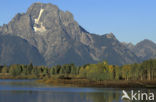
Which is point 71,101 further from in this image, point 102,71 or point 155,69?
point 155,69

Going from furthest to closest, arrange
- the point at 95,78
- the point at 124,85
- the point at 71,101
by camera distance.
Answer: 1. the point at 95,78
2. the point at 124,85
3. the point at 71,101

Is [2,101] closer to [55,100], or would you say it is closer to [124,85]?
[55,100]

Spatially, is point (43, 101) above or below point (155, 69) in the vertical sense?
below

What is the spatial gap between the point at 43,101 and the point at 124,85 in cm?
7139

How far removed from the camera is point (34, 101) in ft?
288

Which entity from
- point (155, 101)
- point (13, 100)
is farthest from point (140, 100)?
point (13, 100)

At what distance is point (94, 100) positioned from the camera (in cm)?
9256

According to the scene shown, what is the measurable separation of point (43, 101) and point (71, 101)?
24.0ft

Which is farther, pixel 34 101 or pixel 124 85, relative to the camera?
pixel 124 85

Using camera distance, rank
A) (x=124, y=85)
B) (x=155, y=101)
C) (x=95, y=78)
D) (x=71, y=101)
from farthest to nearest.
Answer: (x=95, y=78)
(x=124, y=85)
(x=71, y=101)
(x=155, y=101)

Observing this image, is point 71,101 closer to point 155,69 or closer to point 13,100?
point 13,100

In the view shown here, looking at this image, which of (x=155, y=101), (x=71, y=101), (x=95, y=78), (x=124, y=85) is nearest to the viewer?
(x=155, y=101)

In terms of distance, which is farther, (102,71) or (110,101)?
(102,71)

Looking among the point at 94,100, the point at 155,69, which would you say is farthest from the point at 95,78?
the point at 94,100
